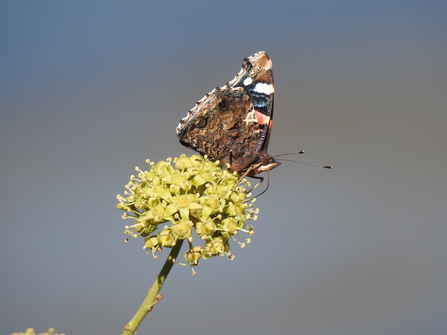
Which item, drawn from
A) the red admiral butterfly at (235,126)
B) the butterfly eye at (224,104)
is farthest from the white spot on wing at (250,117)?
the butterfly eye at (224,104)

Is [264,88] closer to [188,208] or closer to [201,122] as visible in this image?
[201,122]

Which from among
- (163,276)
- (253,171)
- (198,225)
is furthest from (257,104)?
(163,276)

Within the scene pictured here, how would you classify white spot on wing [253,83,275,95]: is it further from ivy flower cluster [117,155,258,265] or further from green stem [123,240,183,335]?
green stem [123,240,183,335]

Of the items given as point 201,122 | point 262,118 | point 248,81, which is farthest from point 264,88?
point 201,122

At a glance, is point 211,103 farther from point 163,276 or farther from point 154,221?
point 163,276

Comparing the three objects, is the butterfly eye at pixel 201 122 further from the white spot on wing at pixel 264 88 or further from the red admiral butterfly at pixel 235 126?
the white spot on wing at pixel 264 88
